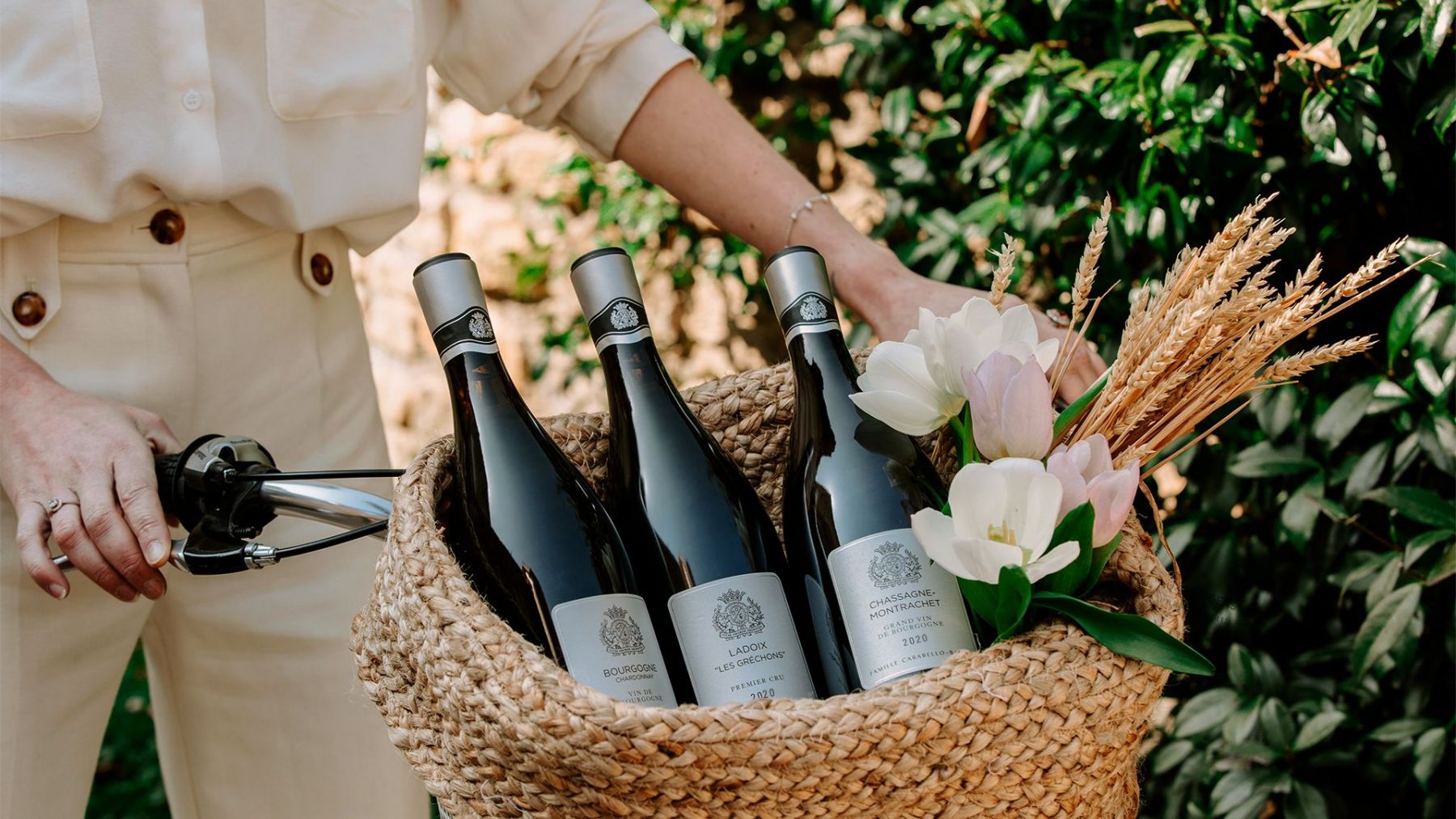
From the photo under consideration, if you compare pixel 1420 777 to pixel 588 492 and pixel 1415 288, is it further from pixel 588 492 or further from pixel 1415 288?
pixel 588 492

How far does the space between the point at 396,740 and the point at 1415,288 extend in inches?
42.5

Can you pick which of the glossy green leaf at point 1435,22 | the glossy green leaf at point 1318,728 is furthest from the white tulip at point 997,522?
the glossy green leaf at point 1318,728

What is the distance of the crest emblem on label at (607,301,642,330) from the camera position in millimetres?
814

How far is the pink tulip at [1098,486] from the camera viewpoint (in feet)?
2.07

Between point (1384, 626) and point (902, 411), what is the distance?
32.2 inches

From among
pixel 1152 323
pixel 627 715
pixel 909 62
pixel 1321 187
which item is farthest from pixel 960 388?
pixel 909 62

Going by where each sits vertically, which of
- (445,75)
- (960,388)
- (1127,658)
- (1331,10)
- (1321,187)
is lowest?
(1127,658)

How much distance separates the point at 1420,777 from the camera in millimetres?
1256

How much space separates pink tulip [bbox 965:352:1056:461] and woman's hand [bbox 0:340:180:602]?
58cm

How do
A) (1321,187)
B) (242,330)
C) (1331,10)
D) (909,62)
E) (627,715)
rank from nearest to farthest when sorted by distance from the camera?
(627,715) → (242,330) → (1331,10) → (1321,187) → (909,62)

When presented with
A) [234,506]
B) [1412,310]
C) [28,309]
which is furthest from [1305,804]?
[28,309]

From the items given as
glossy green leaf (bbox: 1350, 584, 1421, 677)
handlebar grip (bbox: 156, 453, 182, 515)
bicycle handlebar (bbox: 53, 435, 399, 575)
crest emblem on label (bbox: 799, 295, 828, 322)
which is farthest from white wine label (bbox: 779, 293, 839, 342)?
glossy green leaf (bbox: 1350, 584, 1421, 677)

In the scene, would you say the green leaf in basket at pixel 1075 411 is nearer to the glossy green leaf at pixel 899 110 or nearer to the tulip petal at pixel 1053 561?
the tulip petal at pixel 1053 561

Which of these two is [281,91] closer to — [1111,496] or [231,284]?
[231,284]
